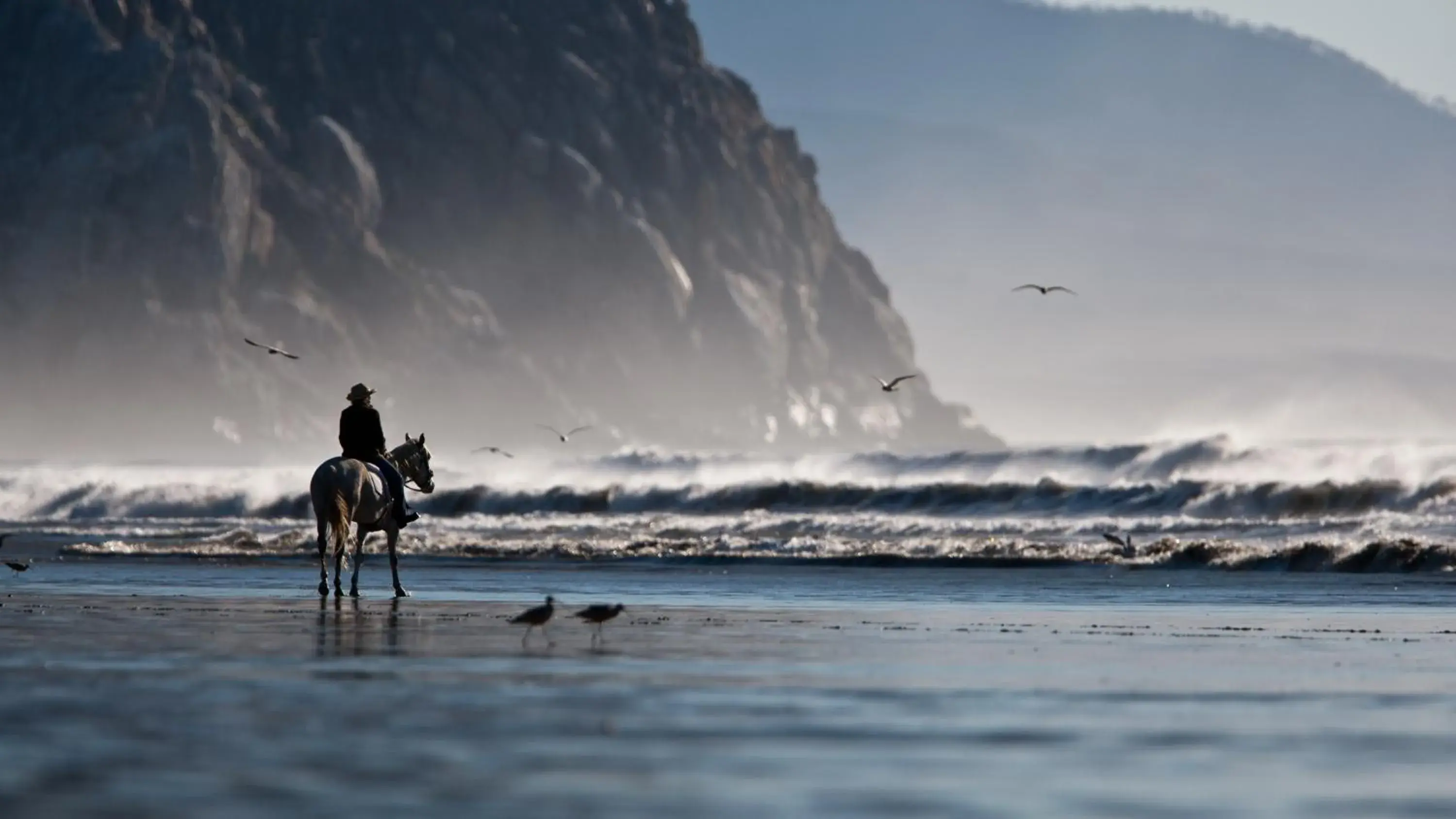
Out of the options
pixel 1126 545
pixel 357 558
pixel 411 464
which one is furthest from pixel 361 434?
pixel 1126 545

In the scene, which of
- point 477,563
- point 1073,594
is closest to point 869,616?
point 1073,594

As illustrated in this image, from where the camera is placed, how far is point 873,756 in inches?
431

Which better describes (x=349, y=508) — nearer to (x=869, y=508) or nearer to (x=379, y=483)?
(x=379, y=483)

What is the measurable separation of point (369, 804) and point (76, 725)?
3.07m

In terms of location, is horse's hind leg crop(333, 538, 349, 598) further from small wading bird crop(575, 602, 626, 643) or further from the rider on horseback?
small wading bird crop(575, 602, 626, 643)

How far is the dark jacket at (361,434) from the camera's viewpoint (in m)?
29.1

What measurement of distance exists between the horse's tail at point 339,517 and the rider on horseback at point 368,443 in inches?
35.6

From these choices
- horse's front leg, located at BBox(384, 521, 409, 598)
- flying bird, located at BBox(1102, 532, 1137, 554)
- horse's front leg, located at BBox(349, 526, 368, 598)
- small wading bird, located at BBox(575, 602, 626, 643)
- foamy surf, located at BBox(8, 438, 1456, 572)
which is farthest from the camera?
foamy surf, located at BBox(8, 438, 1456, 572)

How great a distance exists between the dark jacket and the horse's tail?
3.13 ft

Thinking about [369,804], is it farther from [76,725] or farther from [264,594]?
[264,594]

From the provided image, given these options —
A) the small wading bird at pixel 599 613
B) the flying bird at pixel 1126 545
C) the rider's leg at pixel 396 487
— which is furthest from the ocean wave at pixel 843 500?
the small wading bird at pixel 599 613

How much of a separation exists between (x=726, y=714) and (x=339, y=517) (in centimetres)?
1582

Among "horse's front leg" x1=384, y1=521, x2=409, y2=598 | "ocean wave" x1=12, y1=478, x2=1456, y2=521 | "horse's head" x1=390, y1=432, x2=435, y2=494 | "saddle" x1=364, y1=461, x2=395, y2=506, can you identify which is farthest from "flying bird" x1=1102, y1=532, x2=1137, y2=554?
"saddle" x1=364, y1=461, x2=395, y2=506

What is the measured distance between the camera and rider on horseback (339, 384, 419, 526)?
29078 millimetres
